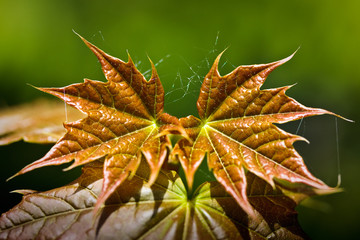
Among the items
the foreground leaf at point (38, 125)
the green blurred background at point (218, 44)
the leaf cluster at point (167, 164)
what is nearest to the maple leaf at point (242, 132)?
the leaf cluster at point (167, 164)

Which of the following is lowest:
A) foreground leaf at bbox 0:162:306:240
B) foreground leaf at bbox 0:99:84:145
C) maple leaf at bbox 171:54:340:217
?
foreground leaf at bbox 0:162:306:240

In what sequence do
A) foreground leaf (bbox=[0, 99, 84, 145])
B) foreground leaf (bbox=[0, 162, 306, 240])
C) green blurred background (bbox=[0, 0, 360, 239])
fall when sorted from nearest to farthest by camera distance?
foreground leaf (bbox=[0, 162, 306, 240]) < foreground leaf (bbox=[0, 99, 84, 145]) < green blurred background (bbox=[0, 0, 360, 239])

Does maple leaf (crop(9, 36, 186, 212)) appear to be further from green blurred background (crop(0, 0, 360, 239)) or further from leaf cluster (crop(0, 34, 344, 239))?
green blurred background (crop(0, 0, 360, 239))

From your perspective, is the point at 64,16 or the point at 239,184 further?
the point at 64,16

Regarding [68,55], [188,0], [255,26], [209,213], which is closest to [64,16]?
[68,55]

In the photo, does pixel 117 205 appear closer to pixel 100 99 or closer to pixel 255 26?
pixel 100 99

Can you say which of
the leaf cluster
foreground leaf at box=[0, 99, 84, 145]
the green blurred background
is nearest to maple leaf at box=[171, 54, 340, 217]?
the leaf cluster

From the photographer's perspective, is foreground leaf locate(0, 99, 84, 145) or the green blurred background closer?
foreground leaf locate(0, 99, 84, 145)

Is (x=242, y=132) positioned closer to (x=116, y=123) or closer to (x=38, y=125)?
(x=116, y=123)
